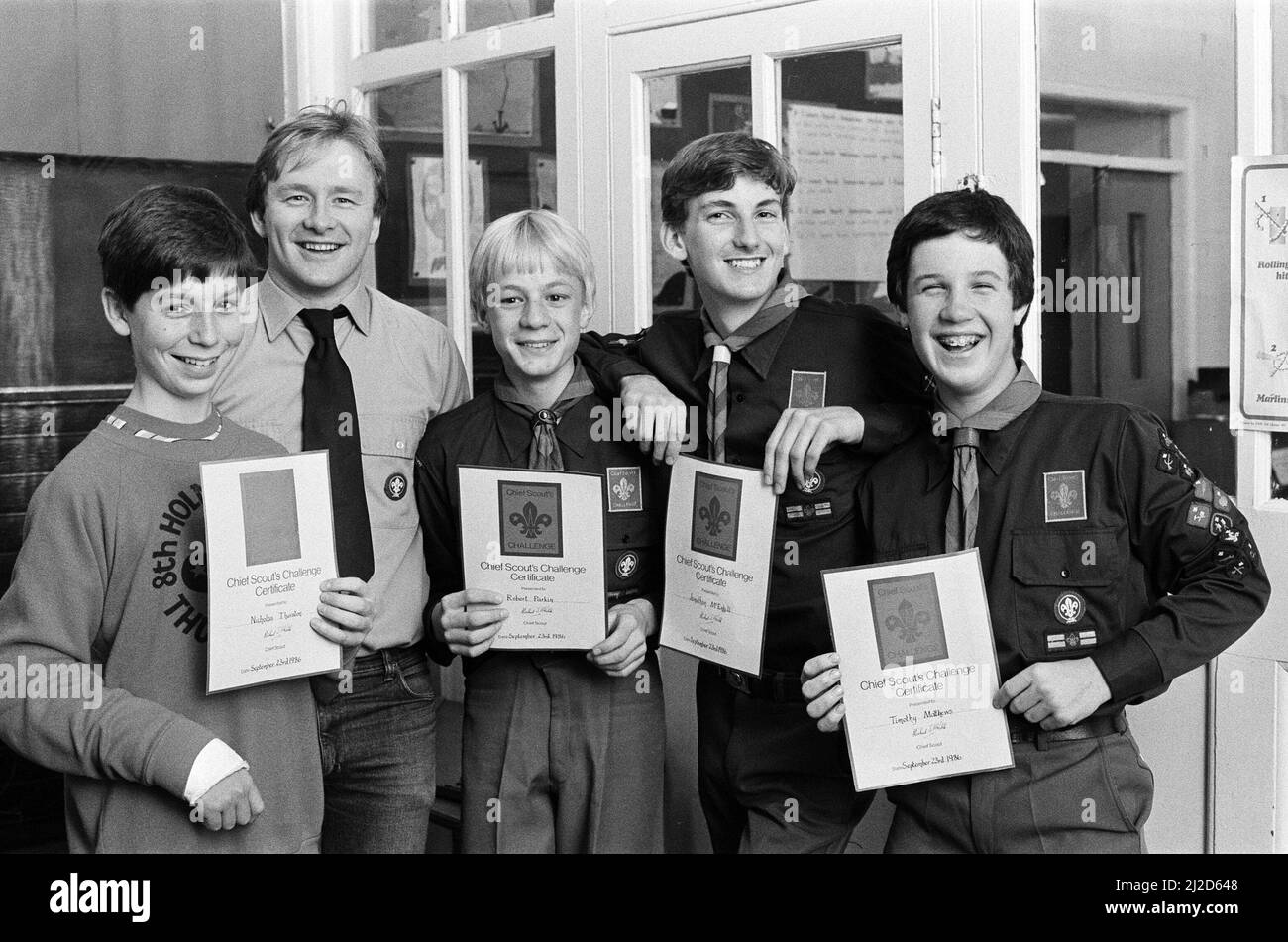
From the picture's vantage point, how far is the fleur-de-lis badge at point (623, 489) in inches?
84.0

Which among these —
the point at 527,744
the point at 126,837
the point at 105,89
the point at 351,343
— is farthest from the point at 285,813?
the point at 105,89

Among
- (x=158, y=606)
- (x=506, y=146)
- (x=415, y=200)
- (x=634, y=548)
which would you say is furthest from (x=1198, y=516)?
(x=415, y=200)

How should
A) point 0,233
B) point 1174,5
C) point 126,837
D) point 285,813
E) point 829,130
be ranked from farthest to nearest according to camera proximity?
point 0,233, point 829,130, point 1174,5, point 285,813, point 126,837

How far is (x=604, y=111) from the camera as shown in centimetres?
282

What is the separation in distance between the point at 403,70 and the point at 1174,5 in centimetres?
185

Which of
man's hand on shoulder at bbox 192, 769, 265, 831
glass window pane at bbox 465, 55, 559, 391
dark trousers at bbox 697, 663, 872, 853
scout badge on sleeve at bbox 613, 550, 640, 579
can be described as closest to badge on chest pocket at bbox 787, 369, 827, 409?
scout badge on sleeve at bbox 613, 550, 640, 579

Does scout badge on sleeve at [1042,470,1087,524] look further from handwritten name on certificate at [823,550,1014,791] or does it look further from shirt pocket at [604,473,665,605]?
shirt pocket at [604,473,665,605]

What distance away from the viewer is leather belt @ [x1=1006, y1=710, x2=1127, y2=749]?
→ 173cm

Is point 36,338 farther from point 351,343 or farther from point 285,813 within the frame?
point 285,813

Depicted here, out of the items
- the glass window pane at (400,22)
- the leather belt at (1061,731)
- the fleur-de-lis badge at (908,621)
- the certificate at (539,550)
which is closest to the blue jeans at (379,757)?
the certificate at (539,550)

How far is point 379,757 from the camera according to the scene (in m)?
2.17

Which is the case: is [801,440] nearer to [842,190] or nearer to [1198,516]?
[1198,516]

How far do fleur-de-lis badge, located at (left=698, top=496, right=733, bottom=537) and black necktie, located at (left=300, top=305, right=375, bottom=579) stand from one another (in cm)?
54
